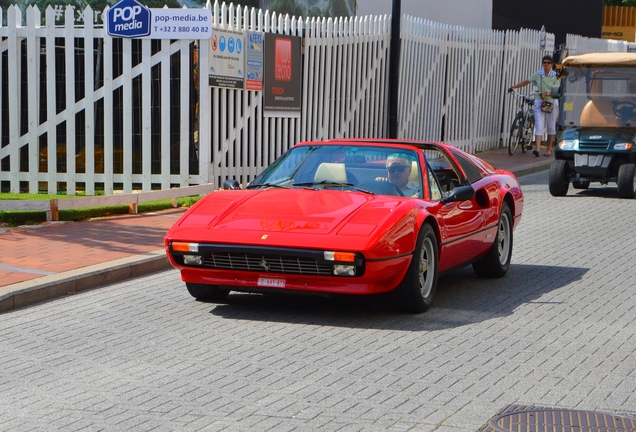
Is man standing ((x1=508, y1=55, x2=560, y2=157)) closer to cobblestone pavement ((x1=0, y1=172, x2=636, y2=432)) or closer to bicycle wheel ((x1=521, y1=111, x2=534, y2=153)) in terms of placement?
bicycle wheel ((x1=521, y1=111, x2=534, y2=153))

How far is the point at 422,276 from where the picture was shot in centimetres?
777

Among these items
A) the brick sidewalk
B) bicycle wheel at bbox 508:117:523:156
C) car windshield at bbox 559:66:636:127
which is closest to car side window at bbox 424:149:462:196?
the brick sidewalk

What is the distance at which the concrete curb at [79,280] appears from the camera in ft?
26.2

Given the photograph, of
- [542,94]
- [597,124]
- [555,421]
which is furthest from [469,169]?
[542,94]

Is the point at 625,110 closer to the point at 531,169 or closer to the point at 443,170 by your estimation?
the point at 531,169

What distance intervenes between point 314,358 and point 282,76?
10841mm

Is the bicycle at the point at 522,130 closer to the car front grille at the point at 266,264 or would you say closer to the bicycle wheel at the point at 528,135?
the bicycle wheel at the point at 528,135

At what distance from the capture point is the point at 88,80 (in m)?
14.9

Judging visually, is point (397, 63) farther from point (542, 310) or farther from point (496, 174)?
point (542, 310)

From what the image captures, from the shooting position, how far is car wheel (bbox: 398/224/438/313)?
749cm

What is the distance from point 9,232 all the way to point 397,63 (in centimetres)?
959

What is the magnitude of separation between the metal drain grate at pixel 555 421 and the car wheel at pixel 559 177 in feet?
39.2

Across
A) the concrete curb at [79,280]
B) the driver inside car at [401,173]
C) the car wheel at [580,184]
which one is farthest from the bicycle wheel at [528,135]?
Answer: the driver inside car at [401,173]

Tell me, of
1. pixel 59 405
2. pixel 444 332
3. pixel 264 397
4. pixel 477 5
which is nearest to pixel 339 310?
pixel 444 332
